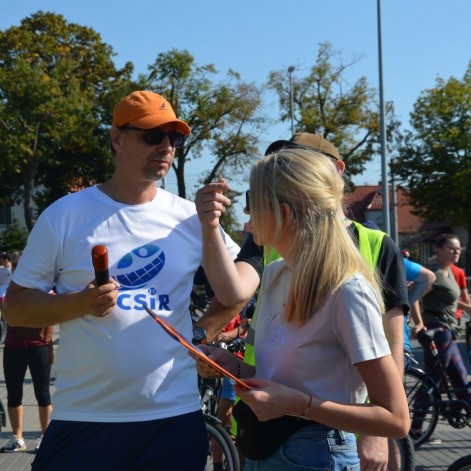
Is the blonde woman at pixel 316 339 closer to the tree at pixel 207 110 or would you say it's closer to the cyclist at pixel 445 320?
the cyclist at pixel 445 320

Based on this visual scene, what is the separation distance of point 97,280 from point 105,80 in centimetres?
4114

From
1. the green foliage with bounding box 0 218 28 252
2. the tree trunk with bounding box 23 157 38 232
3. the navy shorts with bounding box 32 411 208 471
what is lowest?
the navy shorts with bounding box 32 411 208 471

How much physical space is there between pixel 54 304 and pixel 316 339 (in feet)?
3.14

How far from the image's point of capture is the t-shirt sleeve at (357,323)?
214 cm

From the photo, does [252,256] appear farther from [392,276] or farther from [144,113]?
[144,113]

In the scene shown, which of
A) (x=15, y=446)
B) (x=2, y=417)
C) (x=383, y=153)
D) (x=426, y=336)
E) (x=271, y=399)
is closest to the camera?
(x=271, y=399)

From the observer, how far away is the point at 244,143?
41812mm

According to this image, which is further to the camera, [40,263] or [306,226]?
[40,263]

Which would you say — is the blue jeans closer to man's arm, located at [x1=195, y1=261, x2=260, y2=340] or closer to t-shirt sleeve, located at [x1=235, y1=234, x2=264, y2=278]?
man's arm, located at [x1=195, y1=261, x2=260, y2=340]

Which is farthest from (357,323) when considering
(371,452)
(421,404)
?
(421,404)

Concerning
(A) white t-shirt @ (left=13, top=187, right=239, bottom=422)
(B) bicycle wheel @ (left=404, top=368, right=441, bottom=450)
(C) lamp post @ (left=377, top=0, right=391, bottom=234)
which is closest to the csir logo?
(A) white t-shirt @ (left=13, top=187, right=239, bottom=422)

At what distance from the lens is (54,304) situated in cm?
277

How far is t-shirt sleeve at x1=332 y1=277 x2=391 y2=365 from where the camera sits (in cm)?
214

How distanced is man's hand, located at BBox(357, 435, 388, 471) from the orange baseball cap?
128 cm
